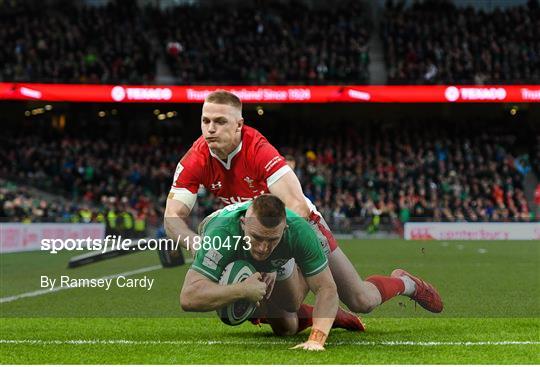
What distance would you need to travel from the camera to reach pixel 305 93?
31500mm

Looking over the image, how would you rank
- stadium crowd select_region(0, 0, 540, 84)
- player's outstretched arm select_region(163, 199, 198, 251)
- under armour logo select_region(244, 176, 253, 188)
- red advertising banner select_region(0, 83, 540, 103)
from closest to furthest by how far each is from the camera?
player's outstretched arm select_region(163, 199, 198, 251) < under armour logo select_region(244, 176, 253, 188) < red advertising banner select_region(0, 83, 540, 103) < stadium crowd select_region(0, 0, 540, 84)

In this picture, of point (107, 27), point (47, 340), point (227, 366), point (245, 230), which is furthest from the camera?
point (107, 27)

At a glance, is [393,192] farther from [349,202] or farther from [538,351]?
[538,351]

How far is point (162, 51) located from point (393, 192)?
10.3m

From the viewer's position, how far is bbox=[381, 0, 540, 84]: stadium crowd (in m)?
32.0

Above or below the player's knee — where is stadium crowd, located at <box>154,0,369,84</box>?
above

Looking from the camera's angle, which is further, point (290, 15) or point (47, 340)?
point (290, 15)

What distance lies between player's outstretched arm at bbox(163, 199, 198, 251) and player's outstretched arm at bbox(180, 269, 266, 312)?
0.68 m

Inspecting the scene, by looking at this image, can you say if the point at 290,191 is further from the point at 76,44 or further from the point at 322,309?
the point at 76,44

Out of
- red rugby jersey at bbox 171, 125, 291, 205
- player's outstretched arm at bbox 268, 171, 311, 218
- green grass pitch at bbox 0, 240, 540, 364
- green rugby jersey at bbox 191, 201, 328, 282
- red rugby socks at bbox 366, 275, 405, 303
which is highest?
red rugby jersey at bbox 171, 125, 291, 205

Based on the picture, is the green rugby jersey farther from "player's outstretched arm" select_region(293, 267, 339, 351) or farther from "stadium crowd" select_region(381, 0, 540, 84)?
"stadium crowd" select_region(381, 0, 540, 84)

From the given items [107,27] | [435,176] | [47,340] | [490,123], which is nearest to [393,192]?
[435,176]

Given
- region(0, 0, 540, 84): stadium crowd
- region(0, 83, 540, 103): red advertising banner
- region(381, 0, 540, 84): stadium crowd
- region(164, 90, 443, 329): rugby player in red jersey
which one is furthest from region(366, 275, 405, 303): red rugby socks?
region(381, 0, 540, 84): stadium crowd

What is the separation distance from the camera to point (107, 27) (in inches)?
1310
